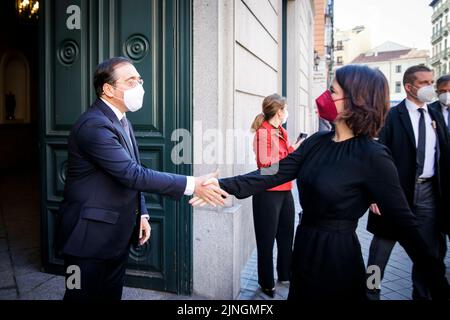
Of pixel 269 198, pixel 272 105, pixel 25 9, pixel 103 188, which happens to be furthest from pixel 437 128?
pixel 25 9

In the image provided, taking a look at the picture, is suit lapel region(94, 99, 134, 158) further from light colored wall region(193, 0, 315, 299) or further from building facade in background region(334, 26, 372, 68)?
building facade in background region(334, 26, 372, 68)

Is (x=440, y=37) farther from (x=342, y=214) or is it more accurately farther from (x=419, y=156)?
(x=342, y=214)

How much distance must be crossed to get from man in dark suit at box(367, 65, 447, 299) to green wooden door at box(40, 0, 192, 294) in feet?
6.47

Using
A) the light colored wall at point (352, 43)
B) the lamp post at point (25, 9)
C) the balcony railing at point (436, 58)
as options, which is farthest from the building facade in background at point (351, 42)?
the lamp post at point (25, 9)

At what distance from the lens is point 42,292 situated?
173 inches

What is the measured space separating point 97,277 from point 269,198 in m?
2.27

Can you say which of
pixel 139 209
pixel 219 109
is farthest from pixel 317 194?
pixel 219 109

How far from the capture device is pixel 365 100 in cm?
239

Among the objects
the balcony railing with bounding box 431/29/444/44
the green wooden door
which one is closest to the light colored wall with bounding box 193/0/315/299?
the green wooden door

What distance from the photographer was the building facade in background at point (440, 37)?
67188 millimetres

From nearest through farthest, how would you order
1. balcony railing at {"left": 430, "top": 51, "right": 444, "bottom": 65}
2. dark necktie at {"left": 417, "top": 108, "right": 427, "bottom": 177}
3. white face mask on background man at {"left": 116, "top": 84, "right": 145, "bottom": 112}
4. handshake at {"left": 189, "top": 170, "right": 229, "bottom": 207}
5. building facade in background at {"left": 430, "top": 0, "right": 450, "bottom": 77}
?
white face mask on background man at {"left": 116, "top": 84, "right": 145, "bottom": 112} < handshake at {"left": 189, "top": 170, "right": 229, "bottom": 207} < dark necktie at {"left": 417, "top": 108, "right": 427, "bottom": 177} < building facade in background at {"left": 430, "top": 0, "right": 450, "bottom": 77} < balcony railing at {"left": 430, "top": 51, "right": 444, "bottom": 65}

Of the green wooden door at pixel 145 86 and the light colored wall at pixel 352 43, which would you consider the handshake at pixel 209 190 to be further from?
the light colored wall at pixel 352 43

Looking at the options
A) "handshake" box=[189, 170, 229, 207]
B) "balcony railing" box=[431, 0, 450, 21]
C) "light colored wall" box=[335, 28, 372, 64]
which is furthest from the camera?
"light colored wall" box=[335, 28, 372, 64]

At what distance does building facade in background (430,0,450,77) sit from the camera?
67.2 metres
